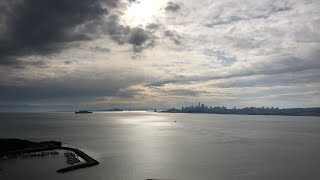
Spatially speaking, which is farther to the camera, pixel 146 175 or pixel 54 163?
pixel 54 163

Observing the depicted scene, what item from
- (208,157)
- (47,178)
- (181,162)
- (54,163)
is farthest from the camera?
(208,157)

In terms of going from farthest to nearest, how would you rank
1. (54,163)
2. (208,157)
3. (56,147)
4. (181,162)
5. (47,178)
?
(56,147) → (208,157) → (181,162) → (54,163) → (47,178)

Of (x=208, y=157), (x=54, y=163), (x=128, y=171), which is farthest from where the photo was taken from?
(x=208, y=157)

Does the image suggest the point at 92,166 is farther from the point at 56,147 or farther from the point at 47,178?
the point at 56,147

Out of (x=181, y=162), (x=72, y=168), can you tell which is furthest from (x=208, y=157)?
(x=72, y=168)

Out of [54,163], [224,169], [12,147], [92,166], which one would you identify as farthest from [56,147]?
[224,169]

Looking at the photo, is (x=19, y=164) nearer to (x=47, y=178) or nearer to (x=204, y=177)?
(x=47, y=178)

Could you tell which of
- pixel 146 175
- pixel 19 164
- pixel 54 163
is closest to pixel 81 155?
pixel 54 163

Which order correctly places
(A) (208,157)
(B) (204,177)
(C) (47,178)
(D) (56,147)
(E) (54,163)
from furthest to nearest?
(D) (56,147) → (A) (208,157) → (E) (54,163) → (B) (204,177) → (C) (47,178)

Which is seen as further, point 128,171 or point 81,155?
point 81,155
